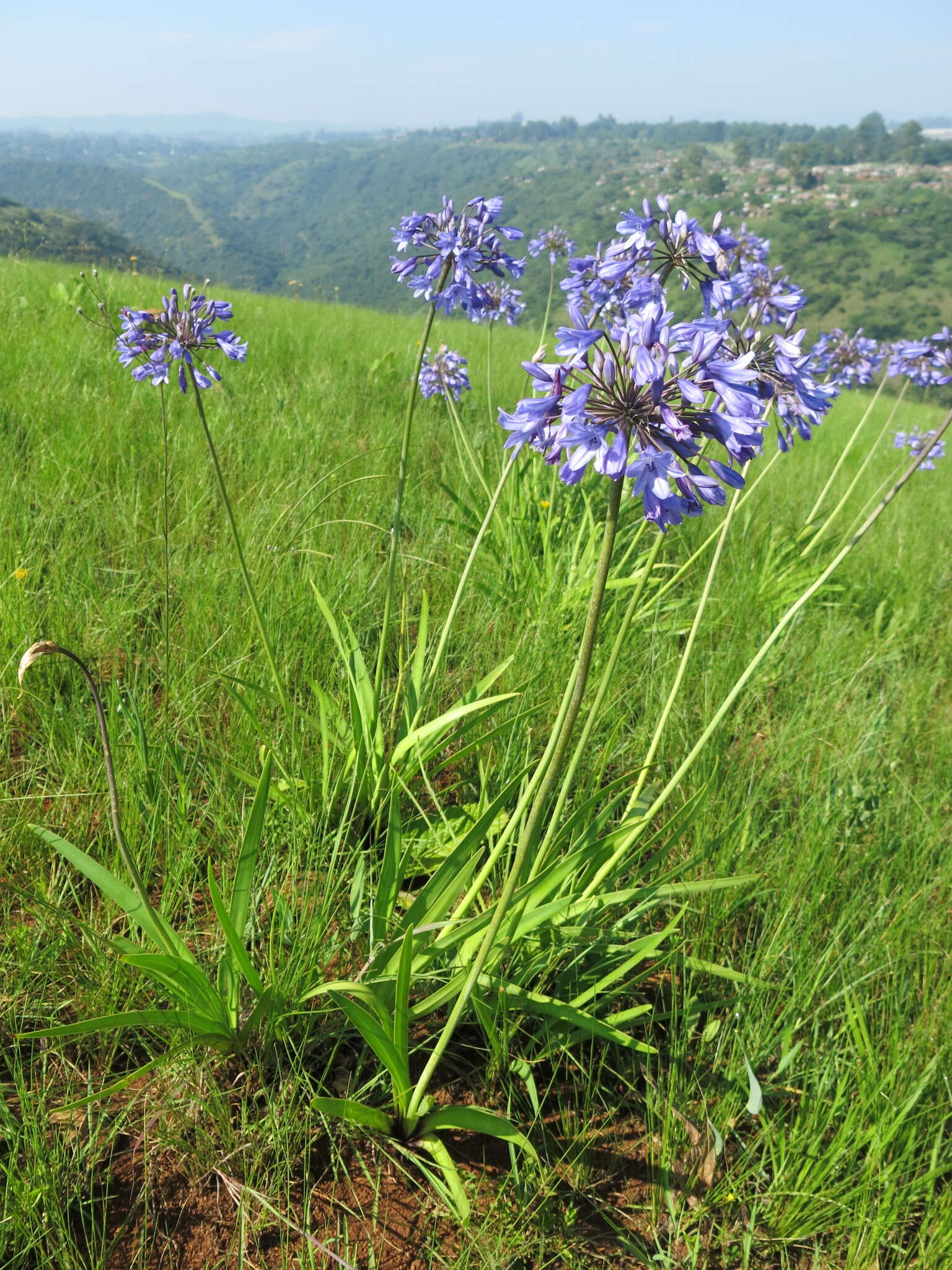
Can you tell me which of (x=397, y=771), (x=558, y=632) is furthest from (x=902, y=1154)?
(x=558, y=632)

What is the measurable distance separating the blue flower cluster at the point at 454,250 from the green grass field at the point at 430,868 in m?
0.62

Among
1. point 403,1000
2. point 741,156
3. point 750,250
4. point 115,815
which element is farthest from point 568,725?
point 741,156

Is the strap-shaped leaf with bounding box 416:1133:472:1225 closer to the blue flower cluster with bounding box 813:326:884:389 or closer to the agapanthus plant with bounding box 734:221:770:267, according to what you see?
the agapanthus plant with bounding box 734:221:770:267

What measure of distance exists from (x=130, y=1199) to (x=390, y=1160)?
18.4 inches

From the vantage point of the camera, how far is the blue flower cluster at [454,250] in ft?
6.87

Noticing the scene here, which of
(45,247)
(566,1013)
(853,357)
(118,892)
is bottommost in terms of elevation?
(566,1013)

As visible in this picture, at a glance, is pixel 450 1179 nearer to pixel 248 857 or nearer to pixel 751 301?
pixel 248 857

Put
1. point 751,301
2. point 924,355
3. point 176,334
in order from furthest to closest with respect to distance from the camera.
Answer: point 924,355, point 751,301, point 176,334

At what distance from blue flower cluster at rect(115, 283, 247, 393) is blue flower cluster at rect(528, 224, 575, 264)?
283 centimetres

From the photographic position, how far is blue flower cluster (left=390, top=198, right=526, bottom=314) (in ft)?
6.87

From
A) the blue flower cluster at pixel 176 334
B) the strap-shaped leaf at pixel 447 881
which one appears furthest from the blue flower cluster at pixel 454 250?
the strap-shaped leaf at pixel 447 881

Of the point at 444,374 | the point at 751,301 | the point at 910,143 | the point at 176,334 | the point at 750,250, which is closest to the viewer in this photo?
the point at 176,334

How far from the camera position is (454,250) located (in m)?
2.06

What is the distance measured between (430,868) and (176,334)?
5.16 ft
